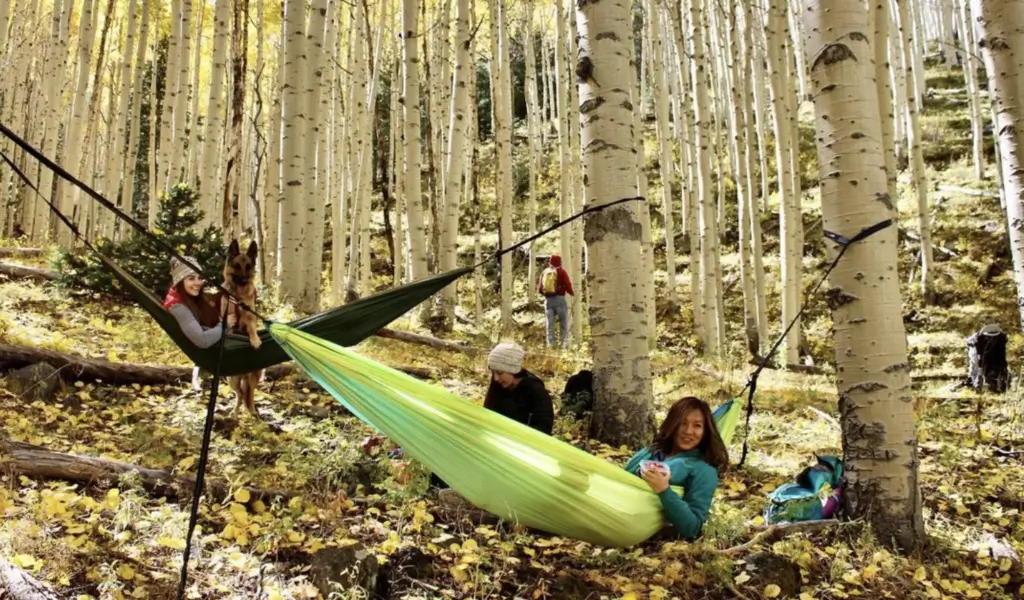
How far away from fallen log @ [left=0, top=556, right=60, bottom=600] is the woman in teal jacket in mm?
1952

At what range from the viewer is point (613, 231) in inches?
144

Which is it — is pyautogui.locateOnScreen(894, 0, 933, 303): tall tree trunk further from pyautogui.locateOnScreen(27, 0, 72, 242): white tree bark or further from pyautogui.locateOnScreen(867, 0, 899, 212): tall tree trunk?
pyautogui.locateOnScreen(27, 0, 72, 242): white tree bark

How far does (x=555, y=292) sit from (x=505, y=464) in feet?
19.1

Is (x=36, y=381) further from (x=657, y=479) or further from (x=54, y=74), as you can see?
(x=54, y=74)

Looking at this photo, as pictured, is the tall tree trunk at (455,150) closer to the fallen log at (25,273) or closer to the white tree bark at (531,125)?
the white tree bark at (531,125)

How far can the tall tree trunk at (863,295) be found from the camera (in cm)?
267

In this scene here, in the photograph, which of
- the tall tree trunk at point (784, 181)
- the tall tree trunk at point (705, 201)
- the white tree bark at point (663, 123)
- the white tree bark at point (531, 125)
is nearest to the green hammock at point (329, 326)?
the tall tree trunk at point (784, 181)

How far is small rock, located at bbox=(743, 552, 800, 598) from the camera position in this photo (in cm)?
238

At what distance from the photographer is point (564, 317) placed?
27.0ft

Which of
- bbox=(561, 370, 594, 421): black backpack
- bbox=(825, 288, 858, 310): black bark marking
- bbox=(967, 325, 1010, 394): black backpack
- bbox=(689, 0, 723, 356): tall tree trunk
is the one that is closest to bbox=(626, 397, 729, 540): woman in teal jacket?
bbox=(825, 288, 858, 310): black bark marking

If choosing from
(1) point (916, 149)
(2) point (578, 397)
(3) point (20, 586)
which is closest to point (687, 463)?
(2) point (578, 397)

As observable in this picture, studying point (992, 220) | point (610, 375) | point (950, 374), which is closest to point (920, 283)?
point (992, 220)

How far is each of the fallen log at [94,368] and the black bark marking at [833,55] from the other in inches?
165

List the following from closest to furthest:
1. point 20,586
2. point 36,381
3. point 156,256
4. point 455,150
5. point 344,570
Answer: point 20,586 < point 344,570 < point 36,381 < point 156,256 < point 455,150
